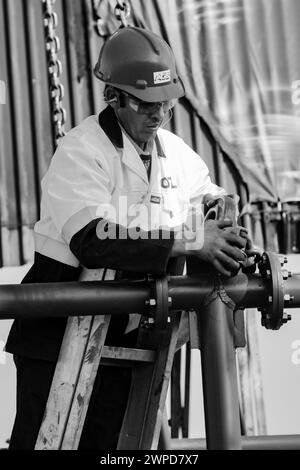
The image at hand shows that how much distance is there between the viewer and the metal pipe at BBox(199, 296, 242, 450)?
2.21 metres

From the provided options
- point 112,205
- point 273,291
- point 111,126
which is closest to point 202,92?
point 111,126

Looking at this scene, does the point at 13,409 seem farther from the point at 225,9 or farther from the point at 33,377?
the point at 225,9

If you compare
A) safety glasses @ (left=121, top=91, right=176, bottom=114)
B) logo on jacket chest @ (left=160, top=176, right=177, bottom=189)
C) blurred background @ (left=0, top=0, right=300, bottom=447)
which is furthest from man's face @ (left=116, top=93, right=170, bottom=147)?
blurred background @ (left=0, top=0, right=300, bottom=447)

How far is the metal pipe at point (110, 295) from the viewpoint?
227 centimetres

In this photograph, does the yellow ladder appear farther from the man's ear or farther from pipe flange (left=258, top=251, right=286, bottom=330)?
the man's ear

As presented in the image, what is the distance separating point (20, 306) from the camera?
89.2 inches

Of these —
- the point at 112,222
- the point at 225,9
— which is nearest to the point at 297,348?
the point at 225,9

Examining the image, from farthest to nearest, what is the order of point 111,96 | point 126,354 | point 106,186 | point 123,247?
1. point 111,96
2. point 126,354
3. point 106,186
4. point 123,247

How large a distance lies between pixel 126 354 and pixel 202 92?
3.39 m

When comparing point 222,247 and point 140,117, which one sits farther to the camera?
point 140,117

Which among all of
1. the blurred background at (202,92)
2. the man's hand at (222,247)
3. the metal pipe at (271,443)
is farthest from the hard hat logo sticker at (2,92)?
the man's hand at (222,247)

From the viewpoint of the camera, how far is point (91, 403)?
120 inches

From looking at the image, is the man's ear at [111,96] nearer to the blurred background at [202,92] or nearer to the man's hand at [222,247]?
the man's hand at [222,247]

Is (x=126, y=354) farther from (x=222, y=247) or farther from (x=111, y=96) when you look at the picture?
(x=111, y=96)
